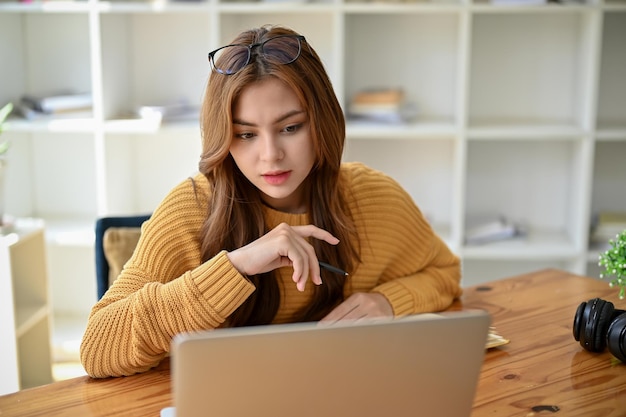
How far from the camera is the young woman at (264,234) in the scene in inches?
58.7

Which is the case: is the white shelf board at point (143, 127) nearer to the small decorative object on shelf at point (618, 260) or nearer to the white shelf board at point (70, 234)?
the white shelf board at point (70, 234)

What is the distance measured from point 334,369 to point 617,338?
69cm

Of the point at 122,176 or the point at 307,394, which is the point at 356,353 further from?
the point at 122,176

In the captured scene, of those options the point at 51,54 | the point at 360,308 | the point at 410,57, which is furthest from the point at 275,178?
the point at 51,54

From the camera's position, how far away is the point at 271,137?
1.57 metres

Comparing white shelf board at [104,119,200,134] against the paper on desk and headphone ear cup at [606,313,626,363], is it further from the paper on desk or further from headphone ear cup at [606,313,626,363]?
headphone ear cup at [606,313,626,363]

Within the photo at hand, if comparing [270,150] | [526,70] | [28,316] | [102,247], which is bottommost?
[28,316]

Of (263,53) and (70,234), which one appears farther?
(70,234)

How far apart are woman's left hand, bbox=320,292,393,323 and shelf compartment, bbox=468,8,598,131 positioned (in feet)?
5.90

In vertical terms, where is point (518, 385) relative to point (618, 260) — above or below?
below

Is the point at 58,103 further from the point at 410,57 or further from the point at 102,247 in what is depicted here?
the point at 102,247

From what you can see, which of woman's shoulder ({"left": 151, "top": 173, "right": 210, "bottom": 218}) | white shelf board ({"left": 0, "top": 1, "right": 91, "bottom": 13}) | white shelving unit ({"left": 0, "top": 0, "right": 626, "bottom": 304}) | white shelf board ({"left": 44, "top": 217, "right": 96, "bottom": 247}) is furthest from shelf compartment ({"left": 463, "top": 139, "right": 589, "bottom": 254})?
woman's shoulder ({"left": 151, "top": 173, "right": 210, "bottom": 218})

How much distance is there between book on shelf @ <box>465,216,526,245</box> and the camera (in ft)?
11.0

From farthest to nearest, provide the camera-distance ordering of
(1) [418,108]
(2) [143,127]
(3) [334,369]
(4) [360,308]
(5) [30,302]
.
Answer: (1) [418,108], (2) [143,127], (5) [30,302], (4) [360,308], (3) [334,369]
